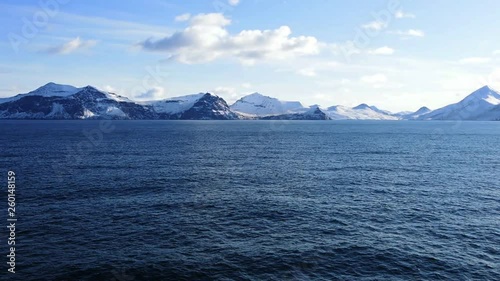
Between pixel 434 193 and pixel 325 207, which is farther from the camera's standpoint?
pixel 434 193

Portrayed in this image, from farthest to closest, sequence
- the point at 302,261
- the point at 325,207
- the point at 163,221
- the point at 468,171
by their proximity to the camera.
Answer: the point at 468,171
the point at 325,207
the point at 163,221
the point at 302,261

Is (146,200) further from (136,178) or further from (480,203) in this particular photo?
(480,203)

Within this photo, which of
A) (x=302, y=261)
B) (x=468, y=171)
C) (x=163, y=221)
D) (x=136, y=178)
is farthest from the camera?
(x=468, y=171)

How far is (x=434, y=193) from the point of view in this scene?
84.4m

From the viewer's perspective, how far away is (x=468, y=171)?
11469 centimetres

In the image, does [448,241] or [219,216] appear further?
[219,216]

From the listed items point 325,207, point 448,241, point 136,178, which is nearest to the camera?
point 448,241

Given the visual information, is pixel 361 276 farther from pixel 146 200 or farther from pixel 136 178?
pixel 136 178

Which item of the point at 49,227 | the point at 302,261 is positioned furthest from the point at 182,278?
the point at 49,227

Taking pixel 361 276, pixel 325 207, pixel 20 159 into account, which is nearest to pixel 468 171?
pixel 325 207

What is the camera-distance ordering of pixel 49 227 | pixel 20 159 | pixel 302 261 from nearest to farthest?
pixel 302 261 < pixel 49 227 < pixel 20 159

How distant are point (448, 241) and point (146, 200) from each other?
186 feet

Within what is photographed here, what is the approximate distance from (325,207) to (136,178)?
5287 centimetres

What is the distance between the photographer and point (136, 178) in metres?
97.7
